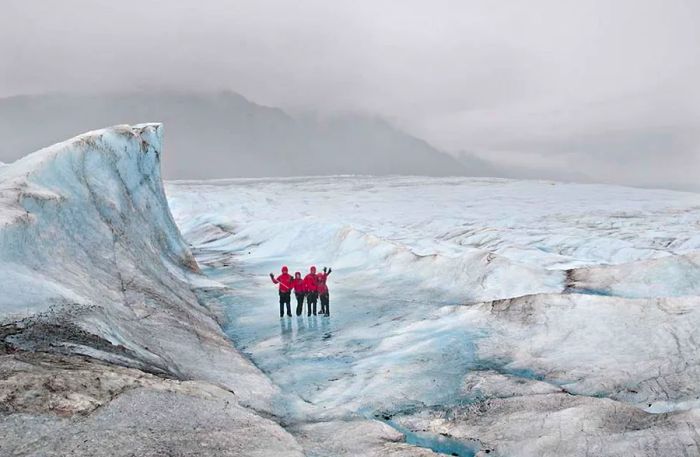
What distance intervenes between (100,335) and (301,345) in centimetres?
505

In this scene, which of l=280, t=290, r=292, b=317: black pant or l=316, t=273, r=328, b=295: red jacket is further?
l=316, t=273, r=328, b=295: red jacket

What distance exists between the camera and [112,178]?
17062 millimetres

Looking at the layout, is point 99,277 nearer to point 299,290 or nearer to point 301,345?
point 301,345

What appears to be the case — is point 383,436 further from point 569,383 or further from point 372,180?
point 372,180

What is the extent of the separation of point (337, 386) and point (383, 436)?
2570 millimetres

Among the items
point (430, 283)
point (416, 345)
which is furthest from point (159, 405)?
point (430, 283)

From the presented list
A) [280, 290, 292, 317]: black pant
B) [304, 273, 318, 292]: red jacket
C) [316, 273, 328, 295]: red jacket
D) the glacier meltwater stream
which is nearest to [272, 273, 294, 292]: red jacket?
[280, 290, 292, 317]: black pant

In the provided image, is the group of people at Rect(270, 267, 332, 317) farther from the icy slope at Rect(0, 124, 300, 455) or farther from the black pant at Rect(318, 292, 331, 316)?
the icy slope at Rect(0, 124, 300, 455)

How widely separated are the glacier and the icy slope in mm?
37

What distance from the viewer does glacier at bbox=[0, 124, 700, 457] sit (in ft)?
21.4

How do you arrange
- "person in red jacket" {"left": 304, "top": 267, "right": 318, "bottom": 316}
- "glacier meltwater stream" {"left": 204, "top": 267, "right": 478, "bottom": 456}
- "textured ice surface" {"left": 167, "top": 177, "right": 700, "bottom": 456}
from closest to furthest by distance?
1. "textured ice surface" {"left": 167, "top": 177, "right": 700, "bottom": 456}
2. "glacier meltwater stream" {"left": 204, "top": 267, "right": 478, "bottom": 456}
3. "person in red jacket" {"left": 304, "top": 267, "right": 318, "bottom": 316}

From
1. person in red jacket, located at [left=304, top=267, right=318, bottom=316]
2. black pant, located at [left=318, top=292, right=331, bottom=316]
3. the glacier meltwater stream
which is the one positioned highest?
person in red jacket, located at [left=304, top=267, right=318, bottom=316]

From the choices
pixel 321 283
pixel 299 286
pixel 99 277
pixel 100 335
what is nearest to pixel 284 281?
pixel 299 286

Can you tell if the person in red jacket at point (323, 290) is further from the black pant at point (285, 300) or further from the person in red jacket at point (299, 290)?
the black pant at point (285, 300)
